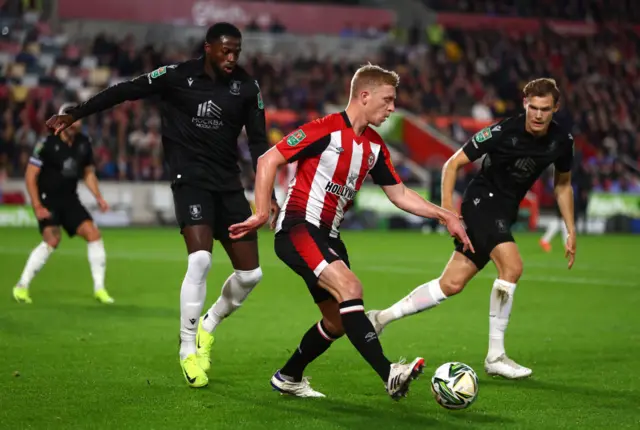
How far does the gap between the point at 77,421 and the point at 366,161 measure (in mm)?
2379

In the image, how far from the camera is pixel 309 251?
6.72 m

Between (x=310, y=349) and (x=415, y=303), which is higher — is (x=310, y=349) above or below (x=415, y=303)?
below

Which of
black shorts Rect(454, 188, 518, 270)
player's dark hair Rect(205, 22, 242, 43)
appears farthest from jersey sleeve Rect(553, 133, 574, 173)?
player's dark hair Rect(205, 22, 242, 43)

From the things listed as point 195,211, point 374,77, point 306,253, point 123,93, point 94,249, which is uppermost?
point 374,77

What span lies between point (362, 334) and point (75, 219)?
7.54 meters

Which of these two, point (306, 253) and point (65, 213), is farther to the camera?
point (65, 213)

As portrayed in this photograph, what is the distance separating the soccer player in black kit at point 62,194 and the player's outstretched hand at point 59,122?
5.41m

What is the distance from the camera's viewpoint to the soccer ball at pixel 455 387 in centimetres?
634

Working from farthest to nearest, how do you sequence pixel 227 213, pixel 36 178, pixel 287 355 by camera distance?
pixel 36 178
pixel 287 355
pixel 227 213

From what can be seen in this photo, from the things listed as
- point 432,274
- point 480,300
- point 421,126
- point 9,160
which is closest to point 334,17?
point 421,126

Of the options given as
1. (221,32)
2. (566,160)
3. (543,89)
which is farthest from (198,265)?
(566,160)

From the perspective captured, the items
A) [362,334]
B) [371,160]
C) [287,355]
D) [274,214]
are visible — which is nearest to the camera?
[362,334]

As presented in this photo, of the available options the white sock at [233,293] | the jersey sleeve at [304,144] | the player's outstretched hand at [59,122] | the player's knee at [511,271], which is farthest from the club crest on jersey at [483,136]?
the player's outstretched hand at [59,122]

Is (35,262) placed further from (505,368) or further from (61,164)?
(505,368)
